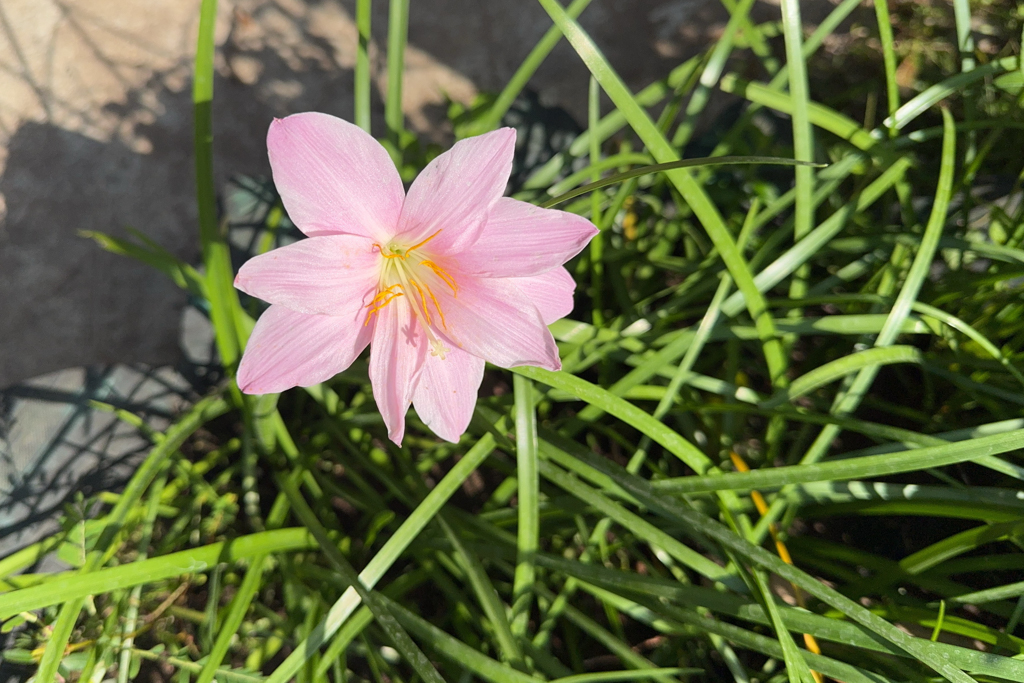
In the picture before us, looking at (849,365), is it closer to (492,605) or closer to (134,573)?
(492,605)

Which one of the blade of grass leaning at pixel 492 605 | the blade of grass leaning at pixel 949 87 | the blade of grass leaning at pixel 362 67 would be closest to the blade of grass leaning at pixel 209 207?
the blade of grass leaning at pixel 362 67

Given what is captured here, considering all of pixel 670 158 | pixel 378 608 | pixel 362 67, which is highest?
pixel 362 67

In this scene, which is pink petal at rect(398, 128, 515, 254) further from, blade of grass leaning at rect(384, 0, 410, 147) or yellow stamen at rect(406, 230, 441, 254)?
blade of grass leaning at rect(384, 0, 410, 147)

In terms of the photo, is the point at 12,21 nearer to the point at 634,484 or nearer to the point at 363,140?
the point at 363,140

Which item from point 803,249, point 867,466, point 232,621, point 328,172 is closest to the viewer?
point 328,172

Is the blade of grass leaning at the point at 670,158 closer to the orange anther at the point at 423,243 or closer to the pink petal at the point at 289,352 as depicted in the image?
the orange anther at the point at 423,243

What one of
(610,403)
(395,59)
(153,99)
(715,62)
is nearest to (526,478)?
(610,403)
